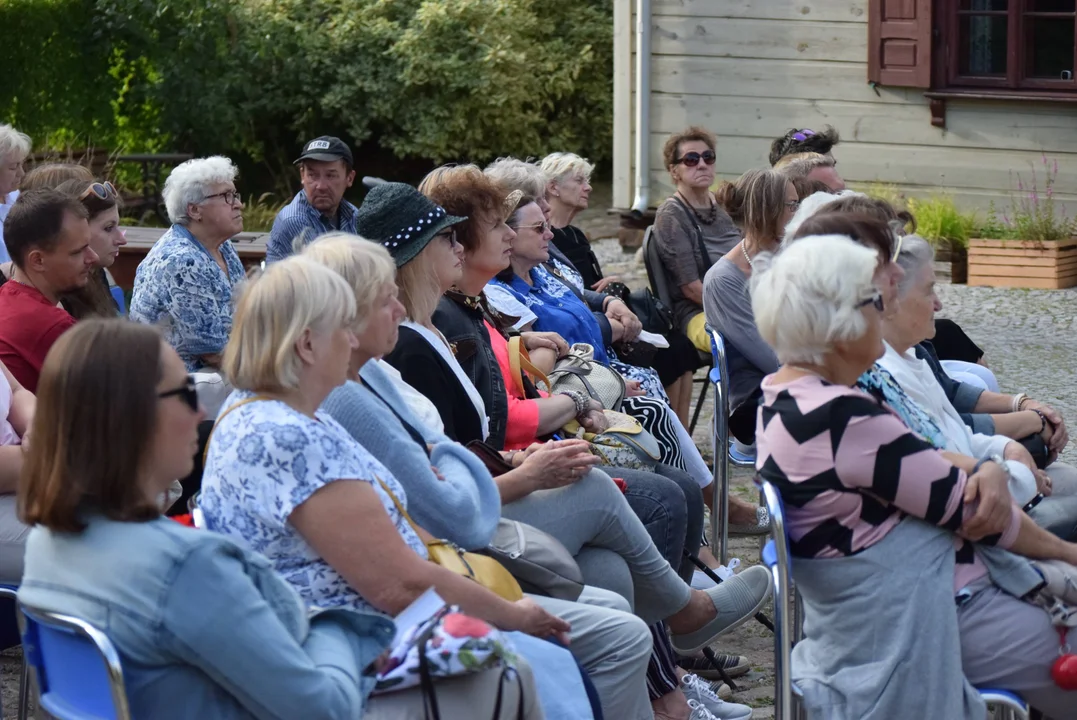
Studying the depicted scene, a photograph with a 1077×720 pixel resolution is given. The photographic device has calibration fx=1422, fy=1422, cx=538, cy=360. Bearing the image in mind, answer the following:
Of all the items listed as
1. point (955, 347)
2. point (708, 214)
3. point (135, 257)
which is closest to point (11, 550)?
point (955, 347)

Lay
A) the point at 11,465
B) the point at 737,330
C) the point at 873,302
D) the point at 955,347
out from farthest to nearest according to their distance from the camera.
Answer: the point at 955,347 < the point at 737,330 < the point at 11,465 < the point at 873,302

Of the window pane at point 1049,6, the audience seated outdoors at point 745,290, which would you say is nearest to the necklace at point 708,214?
the audience seated outdoors at point 745,290

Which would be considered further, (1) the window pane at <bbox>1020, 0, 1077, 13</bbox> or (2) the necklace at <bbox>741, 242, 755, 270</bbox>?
(1) the window pane at <bbox>1020, 0, 1077, 13</bbox>

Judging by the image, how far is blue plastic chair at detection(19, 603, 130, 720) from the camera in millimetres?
2115

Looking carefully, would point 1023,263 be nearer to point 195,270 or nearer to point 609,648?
point 195,270

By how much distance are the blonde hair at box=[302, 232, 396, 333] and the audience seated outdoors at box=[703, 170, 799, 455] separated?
1895 millimetres

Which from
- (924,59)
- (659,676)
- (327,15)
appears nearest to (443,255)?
(659,676)

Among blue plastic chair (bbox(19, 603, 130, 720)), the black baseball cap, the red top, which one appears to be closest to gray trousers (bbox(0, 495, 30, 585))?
the red top

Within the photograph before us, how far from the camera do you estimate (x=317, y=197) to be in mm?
6184

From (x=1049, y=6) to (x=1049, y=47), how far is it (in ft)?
0.99

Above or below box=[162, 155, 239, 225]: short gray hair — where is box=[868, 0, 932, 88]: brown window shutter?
above

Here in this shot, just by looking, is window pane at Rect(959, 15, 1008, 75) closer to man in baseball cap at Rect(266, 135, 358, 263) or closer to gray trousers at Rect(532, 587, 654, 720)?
man in baseball cap at Rect(266, 135, 358, 263)

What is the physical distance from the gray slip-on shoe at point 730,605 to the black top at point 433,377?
2.91 feet

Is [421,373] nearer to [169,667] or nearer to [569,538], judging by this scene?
[569,538]
